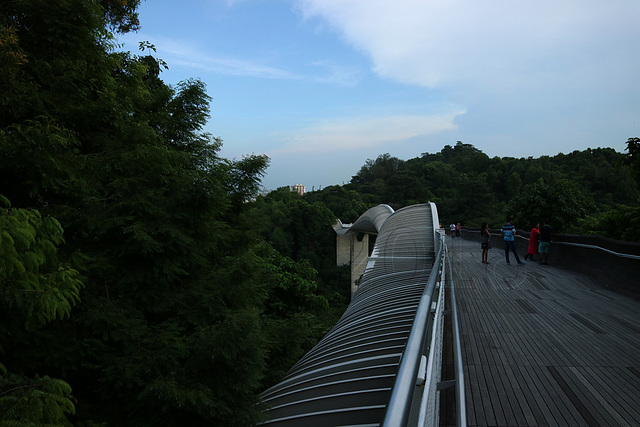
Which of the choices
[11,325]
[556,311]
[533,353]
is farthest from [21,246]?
[556,311]

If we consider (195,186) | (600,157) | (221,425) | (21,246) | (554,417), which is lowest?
(221,425)

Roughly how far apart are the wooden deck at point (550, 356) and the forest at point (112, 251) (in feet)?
8.86

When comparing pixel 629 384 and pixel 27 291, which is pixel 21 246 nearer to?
pixel 27 291

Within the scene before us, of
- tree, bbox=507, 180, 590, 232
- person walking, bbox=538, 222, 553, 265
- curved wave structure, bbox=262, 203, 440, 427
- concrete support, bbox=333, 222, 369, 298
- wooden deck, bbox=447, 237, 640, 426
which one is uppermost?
tree, bbox=507, 180, 590, 232

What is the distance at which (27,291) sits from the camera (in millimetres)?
3012

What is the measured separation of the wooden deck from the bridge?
0.01 m

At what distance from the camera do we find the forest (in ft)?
12.2

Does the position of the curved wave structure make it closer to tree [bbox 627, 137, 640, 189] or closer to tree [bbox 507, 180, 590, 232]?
tree [bbox 627, 137, 640, 189]

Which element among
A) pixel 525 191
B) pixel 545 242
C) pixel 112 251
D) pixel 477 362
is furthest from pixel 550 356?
pixel 525 191

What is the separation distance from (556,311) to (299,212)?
57.0 m

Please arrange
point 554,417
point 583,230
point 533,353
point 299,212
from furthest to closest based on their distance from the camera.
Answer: point 299,212
point 583,230
point 533,353
point 554,417

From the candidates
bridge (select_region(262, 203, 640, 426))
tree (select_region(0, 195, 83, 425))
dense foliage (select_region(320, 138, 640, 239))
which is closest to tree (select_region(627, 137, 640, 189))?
dense foliage (select_region(320, 138, 640, 239))

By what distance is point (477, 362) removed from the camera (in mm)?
4164

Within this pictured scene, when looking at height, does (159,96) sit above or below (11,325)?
above
